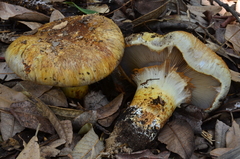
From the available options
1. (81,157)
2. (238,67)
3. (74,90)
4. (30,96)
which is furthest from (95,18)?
(238,67)

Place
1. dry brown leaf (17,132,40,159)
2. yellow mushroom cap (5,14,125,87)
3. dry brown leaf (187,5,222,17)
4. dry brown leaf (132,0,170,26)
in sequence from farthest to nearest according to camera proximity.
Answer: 1. dry brown leaf (187,5,222,17)
2. dry brown leaf (132,0,170,26)
3. yellow mushroom cap (5,14,125,87)
4. dry brown leaf (17,132,40,159)

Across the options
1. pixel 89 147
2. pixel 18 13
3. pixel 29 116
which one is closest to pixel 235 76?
pixel 89 147

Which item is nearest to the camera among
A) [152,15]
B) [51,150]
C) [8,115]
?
[51,150]

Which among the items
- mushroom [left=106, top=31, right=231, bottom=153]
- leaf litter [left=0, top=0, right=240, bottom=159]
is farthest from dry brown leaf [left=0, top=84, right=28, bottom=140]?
mushroom [left=106, top=31, right=231, bottom=153]

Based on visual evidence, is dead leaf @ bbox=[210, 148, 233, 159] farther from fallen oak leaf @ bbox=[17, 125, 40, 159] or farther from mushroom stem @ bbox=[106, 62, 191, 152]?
fallen oak leaf @ bbox=[17, 125, 40, 159]

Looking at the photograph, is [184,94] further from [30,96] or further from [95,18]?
[30,96]

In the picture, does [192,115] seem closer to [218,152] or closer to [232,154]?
[218,152]
